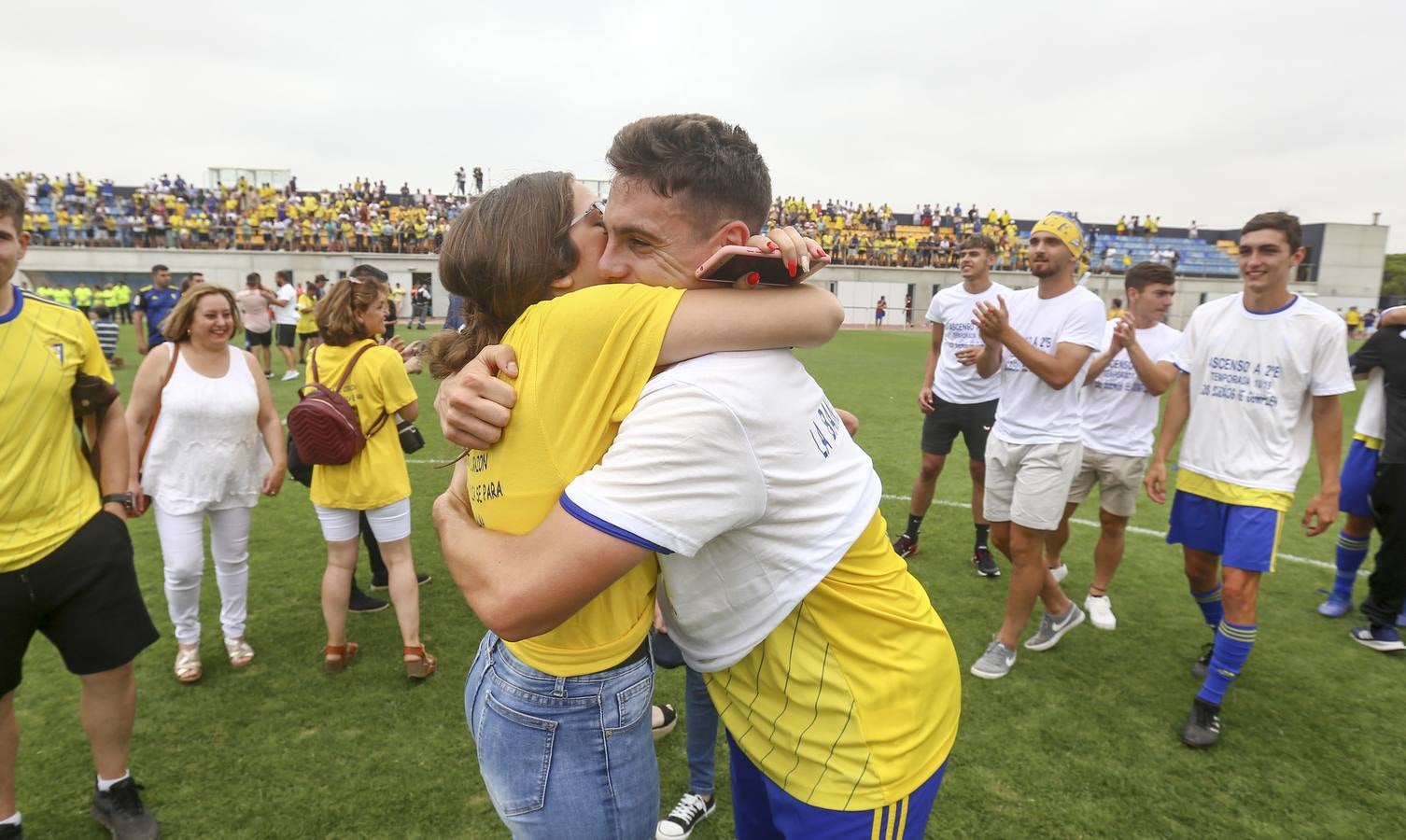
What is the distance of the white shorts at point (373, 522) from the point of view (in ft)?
14.2

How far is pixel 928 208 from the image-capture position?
169 feet

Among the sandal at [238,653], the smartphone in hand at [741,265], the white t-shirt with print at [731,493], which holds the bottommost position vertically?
the sandal at [238,653]

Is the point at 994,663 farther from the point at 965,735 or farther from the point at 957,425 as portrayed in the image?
the point at 957,425

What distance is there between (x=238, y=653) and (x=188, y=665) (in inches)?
10.4

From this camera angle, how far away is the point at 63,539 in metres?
2.81

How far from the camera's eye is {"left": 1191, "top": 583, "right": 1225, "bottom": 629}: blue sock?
177 inches

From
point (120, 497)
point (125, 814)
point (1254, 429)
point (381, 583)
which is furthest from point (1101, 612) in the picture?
point (120, 497)

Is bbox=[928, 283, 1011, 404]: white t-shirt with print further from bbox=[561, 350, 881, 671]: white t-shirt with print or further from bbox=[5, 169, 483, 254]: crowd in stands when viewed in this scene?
bbox=[5, 169, 483, 254]: crowd in stands

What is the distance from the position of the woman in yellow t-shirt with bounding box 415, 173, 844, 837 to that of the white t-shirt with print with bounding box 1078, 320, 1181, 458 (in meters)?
4.81

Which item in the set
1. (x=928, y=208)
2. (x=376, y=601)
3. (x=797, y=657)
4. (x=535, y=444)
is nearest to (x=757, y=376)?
(x=535, y=444)

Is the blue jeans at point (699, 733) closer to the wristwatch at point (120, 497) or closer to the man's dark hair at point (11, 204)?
the wristwatch at point (120, 497)

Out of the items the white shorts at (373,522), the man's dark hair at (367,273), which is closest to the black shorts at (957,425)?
the white shorts at (373,522)

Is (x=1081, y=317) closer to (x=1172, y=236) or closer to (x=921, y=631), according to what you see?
(x=921, y=631)

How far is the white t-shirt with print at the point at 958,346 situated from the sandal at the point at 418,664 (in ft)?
15.0
